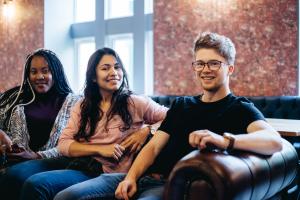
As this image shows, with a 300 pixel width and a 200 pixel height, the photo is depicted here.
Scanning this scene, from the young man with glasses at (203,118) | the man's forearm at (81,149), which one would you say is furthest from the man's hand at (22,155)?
the young man with glasses at (203,118)

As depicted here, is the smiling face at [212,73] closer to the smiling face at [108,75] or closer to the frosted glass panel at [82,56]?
the smiling face at [108,75]

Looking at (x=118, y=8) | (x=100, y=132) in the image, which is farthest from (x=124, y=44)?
(x=100, y=132)

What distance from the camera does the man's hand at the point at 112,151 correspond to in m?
1.93

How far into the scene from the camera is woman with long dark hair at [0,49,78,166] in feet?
8.36

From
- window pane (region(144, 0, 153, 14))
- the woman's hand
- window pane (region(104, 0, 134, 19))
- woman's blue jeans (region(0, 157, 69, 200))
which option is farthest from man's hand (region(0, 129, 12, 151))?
window pane (region(104, 0, 134, 19))

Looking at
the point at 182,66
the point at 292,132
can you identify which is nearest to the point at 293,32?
the point at 182,66

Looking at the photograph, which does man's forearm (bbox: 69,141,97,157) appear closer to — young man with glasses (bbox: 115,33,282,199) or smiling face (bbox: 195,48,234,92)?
young man with glasses (bbox: 115,33,282,199)

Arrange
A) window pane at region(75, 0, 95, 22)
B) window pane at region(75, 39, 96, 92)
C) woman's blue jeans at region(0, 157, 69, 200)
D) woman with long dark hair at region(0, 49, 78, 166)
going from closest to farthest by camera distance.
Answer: woman's blue jeans at region(0, 157, 69, 200), woman with long dark hair at region(0, 49, 78, 166), window pane at region(75, 0, 95, 22), window pane at region(75, 39, 96, 92)

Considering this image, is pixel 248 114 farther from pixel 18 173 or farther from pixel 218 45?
pixel 18 173

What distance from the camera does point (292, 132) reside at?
2.34 meters

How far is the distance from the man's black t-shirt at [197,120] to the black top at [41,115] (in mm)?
1001

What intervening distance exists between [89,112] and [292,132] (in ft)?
3.98

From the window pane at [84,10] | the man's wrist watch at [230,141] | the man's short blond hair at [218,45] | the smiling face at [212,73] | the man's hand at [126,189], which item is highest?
the window pane at [84,10]

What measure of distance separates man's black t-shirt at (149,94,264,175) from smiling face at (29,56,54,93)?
1.15 meters
